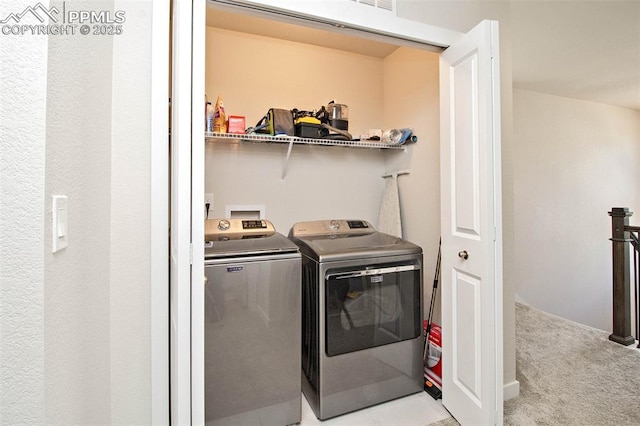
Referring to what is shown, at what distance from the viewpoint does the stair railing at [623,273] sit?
250 cm

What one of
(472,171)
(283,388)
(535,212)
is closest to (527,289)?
(535,212)

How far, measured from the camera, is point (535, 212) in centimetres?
401

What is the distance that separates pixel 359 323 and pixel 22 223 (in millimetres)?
1667

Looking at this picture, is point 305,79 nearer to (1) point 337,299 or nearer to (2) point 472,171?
(2) point 472,171

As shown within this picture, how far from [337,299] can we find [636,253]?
9.28 ft

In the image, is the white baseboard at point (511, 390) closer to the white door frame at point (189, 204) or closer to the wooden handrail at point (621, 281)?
the wooden handrail at point (621, 281)

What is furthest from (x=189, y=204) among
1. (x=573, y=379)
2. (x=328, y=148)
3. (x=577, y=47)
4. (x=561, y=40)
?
(x=577, y=47)

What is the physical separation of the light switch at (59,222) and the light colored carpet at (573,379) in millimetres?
1992

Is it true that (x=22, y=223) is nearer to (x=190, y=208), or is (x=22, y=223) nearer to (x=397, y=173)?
(x=190, y=208)

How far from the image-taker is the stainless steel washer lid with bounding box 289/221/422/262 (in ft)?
6.04

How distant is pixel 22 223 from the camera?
0.60 metres

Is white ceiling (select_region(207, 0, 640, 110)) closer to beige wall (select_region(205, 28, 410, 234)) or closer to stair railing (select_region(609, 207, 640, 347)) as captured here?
beige wall (select_region(205, 28, 410, 234))

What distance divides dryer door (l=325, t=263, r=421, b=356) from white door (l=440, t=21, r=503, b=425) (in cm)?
23

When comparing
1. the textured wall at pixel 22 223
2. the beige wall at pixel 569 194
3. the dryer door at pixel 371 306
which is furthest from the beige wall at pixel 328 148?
the beige wall at pixel 569 194
